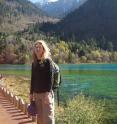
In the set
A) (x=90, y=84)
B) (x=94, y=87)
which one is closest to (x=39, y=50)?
(x=94, y=87)

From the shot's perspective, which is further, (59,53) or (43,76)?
(59,53)

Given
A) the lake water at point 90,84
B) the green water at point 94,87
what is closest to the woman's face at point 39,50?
the green water at point 94,87

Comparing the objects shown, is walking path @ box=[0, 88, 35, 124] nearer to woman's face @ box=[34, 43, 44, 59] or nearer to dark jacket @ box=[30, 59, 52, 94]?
dark jacket @ box=[30, 59, 52, 94]

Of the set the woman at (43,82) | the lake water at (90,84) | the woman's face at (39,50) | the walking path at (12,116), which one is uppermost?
the woman's face at (39,50)

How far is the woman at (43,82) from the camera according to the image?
8.25 m

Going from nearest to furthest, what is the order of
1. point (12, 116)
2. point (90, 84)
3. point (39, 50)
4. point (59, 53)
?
point (39, 50) → point (12, 116) → point (90, 84) → point (59, 53)

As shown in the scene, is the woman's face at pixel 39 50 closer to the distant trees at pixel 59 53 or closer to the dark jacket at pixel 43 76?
the dark jacket at pixel 43 76

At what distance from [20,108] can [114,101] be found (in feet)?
66.6

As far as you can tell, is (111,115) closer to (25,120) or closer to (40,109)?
(25,120)

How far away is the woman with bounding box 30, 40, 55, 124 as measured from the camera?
8.25 meters

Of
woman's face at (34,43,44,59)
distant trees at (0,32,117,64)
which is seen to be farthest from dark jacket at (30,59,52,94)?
distant trees at (0,32,117,64)

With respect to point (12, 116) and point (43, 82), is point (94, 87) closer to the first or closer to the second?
point (12, 116)

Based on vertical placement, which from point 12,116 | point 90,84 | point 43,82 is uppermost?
point 43,82

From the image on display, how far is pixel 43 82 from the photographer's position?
829 cm
